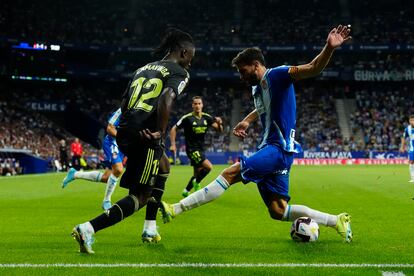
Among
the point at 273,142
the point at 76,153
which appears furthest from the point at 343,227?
the point at 76,153

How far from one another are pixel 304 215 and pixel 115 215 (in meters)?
2.36

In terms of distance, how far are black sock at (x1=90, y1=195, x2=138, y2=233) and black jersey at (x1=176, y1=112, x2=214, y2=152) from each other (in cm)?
821

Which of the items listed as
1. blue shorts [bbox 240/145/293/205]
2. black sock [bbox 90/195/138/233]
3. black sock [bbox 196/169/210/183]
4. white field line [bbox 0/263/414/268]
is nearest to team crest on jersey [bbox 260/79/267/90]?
blue shorts [bbox 240/145/293/205]

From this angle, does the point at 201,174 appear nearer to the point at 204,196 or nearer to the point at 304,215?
the point at 204,196

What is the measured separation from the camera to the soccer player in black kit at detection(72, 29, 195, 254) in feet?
17.6

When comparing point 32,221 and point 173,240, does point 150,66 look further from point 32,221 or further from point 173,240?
point 32,221

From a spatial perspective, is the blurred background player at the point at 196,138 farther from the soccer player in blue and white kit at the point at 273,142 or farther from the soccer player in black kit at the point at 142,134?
the soccer player in black kit at the point at 142,134

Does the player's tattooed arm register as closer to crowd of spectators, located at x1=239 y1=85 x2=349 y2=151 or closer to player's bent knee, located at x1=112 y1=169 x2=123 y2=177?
player's bent knee, located at x1=112 y1=169 x2=123 y2=177

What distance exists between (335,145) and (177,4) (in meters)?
27.1

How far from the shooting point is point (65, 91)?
55969 millimetres

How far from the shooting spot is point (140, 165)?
5562mm

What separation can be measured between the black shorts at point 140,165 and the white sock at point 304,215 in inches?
69.5

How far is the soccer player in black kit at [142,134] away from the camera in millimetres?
5379

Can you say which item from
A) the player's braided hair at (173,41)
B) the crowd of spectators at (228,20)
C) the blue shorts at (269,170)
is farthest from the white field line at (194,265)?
the crowd of spectators at (228,20)
